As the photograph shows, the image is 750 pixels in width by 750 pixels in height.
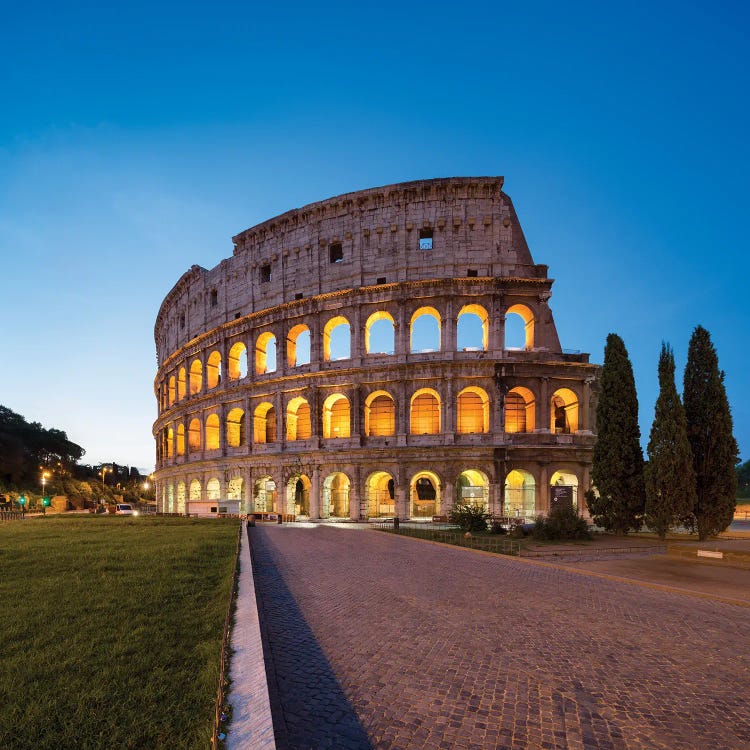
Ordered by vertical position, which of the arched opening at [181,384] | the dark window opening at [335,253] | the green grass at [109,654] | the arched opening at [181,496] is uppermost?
the dark window opening at [335,253]

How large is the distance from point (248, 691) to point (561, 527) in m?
16.8

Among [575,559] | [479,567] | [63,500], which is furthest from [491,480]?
[63,500]

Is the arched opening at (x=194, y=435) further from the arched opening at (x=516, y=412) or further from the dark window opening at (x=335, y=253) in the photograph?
the arched opening at (x=516, y=412)

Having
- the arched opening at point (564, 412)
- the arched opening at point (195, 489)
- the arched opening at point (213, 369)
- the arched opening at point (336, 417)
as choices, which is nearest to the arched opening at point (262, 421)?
the arched opening at point (336, 417)

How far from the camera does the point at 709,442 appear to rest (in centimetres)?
1992

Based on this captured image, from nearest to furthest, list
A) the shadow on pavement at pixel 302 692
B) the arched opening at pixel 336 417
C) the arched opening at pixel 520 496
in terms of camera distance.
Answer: the shadow on pavement at pixel 302 692 → the arched opening at pixel 520 496 → the arched opening at pixel 336 417

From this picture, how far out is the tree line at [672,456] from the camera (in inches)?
759

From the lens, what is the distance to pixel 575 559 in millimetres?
13867

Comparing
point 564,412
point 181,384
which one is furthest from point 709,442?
point 181,384

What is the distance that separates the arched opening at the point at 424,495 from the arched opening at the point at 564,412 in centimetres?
828

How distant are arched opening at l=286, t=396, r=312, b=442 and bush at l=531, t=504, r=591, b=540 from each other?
59.6 feet

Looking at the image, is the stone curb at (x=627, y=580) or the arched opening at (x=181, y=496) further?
the arched opening at (x=181, y=496)

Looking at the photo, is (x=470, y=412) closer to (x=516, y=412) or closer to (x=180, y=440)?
(x=516, y=412)

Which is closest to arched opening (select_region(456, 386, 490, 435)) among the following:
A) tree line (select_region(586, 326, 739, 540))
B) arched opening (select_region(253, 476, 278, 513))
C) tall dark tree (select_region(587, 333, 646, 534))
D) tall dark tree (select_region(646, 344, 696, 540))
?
tall dark tree (select_region(587, 333, 646, 534))
